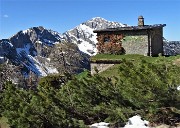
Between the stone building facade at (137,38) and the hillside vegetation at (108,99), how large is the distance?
25.2 meters

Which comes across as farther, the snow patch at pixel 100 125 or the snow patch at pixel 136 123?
the snow patch at pixel 100 125

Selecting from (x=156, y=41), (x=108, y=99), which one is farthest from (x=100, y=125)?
(x=156, y=41)

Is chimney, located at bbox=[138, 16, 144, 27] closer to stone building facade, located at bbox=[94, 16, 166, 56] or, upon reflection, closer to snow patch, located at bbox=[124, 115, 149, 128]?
stone building facade, located at bbox=[94, 16, 166, 56]

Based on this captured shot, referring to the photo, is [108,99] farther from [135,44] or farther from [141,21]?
[141,21]

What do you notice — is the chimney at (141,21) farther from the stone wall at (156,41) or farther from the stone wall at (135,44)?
the stone wall at (135,44)

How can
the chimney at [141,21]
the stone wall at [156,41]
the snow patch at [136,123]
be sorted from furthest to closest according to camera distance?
1. the chimney at [141,21]
2. the stone wall at [156,41]
3. the snow patch at [136,123]

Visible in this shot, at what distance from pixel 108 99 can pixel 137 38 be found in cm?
2646

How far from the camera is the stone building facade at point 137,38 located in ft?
131

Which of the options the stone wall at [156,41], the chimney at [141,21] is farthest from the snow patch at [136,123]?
the chimney at [141,21]

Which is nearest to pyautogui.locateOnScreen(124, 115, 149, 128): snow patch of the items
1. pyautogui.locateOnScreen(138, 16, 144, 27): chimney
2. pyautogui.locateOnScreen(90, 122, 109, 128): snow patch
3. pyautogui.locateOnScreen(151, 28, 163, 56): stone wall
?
pyautogui.locateOnScreen(90, 122, 109, 128): snow patch

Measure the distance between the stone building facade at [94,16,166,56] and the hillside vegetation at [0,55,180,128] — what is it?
2525 centimetres

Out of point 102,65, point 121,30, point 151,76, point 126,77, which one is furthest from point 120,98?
point 121,30

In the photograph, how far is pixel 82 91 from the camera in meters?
14.5

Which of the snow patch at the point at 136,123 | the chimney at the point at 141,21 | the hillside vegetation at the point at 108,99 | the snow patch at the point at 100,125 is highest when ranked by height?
the chimney at the point at 141,21
